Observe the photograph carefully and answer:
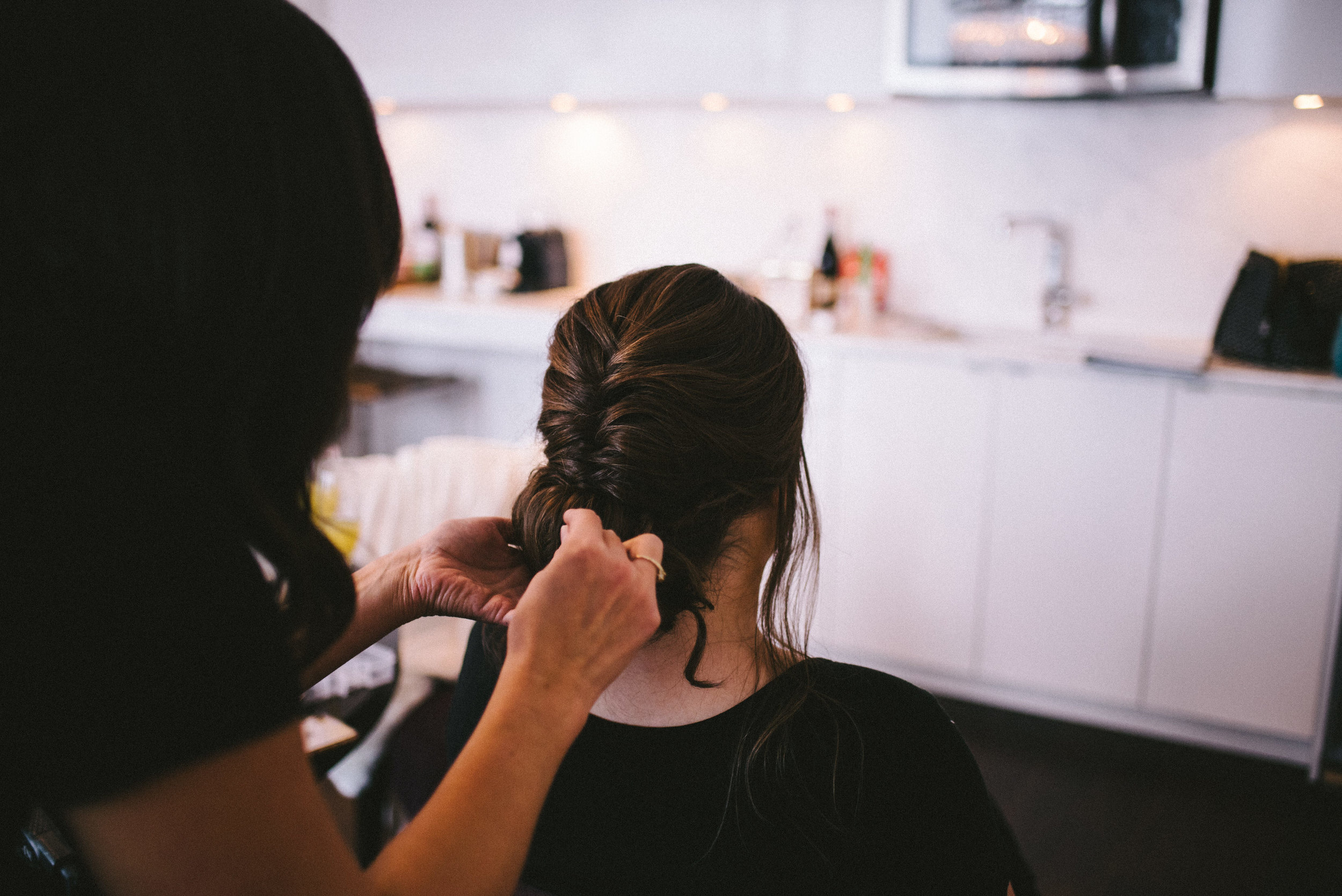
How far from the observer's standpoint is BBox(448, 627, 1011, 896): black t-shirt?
2.67 ft

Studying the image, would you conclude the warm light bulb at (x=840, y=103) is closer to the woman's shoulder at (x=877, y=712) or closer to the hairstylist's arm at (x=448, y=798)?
the woman's shoulder at (x=877, y=712)

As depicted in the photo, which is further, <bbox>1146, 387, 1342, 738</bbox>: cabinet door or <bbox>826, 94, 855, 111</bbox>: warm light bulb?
<bbox>826, 94, 855, 111</bbox>: warm light bulb

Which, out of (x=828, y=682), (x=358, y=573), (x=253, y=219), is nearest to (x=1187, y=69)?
(x=828, y=682)

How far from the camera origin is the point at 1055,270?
9.07ft

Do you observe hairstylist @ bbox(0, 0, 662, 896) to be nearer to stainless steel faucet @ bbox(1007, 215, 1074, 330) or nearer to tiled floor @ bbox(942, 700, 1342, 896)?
tiled floor @ bbox(942, 700, 1342, 896)

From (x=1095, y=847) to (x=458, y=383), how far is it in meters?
2.64

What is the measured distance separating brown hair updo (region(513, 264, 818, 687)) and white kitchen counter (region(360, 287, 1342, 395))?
2.42 feet

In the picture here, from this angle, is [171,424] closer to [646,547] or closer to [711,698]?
[646,547]

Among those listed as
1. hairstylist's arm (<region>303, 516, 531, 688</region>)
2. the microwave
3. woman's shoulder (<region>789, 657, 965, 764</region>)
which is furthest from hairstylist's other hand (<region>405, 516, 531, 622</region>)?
the microwave

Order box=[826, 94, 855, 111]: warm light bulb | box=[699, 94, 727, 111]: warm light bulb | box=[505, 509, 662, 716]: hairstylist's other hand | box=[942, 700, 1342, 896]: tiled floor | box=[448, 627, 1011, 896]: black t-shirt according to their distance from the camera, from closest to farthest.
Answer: box=[505, 509, 662, 716]: hairstylist's other hand
box=[448, 627, 1011, 896]: black t-shirt
box=[942, 700, 1342, 896]: tiled floor
box=[826, 94, 855, 111]: warm light bulb
box=[699, 94, 727, 111]: warm light bulb

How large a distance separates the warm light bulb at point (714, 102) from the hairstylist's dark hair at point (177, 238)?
242 cm

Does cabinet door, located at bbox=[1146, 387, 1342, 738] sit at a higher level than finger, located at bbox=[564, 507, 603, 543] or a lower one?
lower

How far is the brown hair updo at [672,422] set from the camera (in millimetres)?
Answer: 862

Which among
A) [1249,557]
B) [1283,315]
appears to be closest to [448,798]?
[1249,557]
